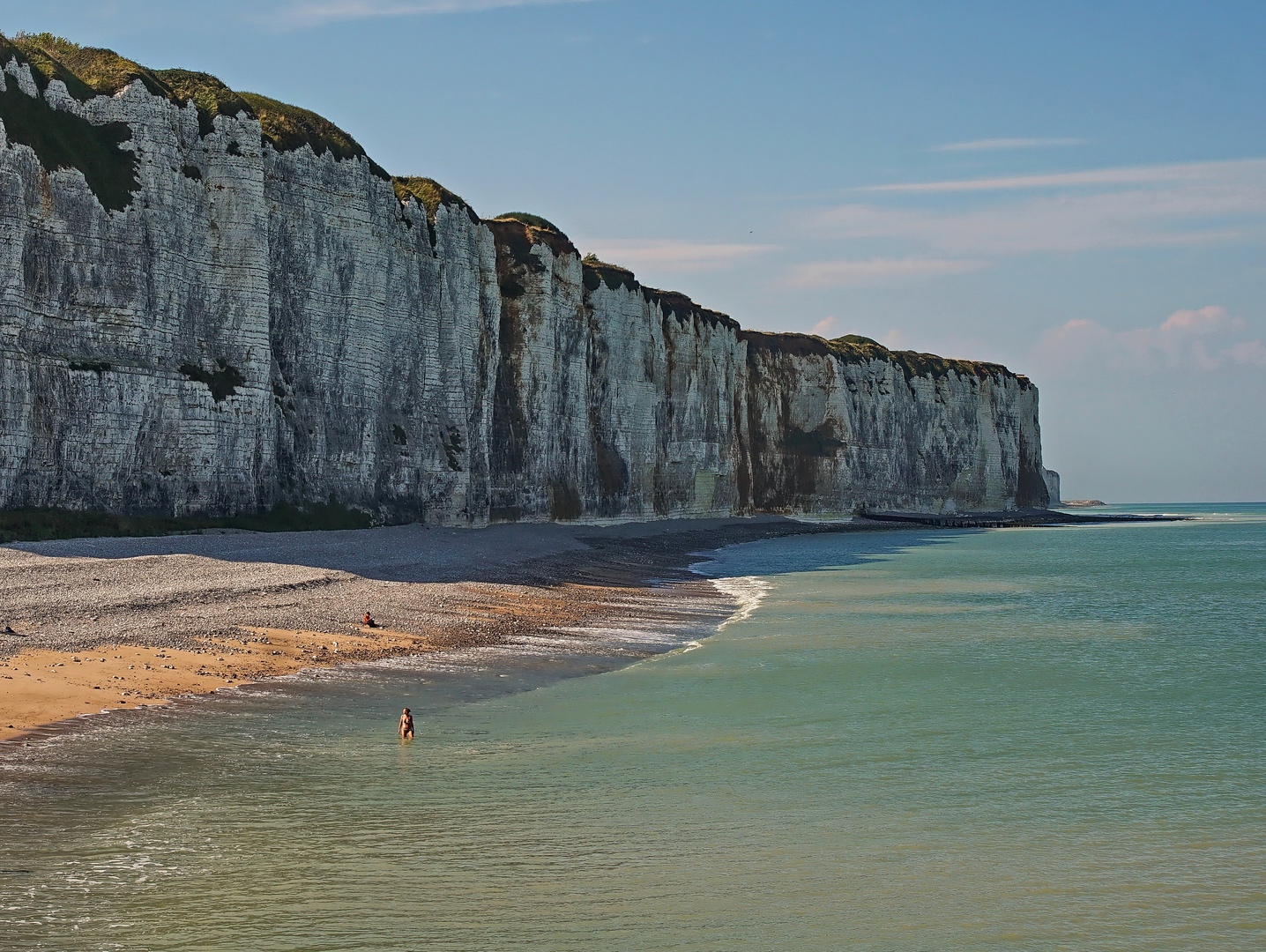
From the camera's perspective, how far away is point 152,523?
3091 centimetres

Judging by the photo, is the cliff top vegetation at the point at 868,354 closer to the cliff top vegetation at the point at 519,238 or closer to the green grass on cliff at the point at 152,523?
the cliff top vegetation at the point at 519,238

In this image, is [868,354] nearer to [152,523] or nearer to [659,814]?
[152,523]

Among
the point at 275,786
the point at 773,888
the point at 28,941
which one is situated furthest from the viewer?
the point at 275,786

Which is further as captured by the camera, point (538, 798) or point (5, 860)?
point (538, 798)

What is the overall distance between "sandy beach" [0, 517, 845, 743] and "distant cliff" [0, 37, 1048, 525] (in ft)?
12.9

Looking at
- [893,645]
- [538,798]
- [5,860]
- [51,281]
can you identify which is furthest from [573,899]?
[51,281]

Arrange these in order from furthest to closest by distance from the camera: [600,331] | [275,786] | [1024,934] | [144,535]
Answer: [600,331], [144,535], [275,786], [1024,934]

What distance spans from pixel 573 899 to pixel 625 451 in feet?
199

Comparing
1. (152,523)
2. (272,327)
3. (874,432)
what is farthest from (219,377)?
(874,432)

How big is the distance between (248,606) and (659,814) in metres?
12.8

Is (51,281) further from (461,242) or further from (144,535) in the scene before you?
(461,242)

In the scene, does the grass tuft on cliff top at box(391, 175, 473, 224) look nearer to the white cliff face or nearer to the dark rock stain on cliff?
the dark rock stain on cliff

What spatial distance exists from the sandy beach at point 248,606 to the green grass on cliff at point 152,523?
1414 mm

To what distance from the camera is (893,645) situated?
2331 cm
